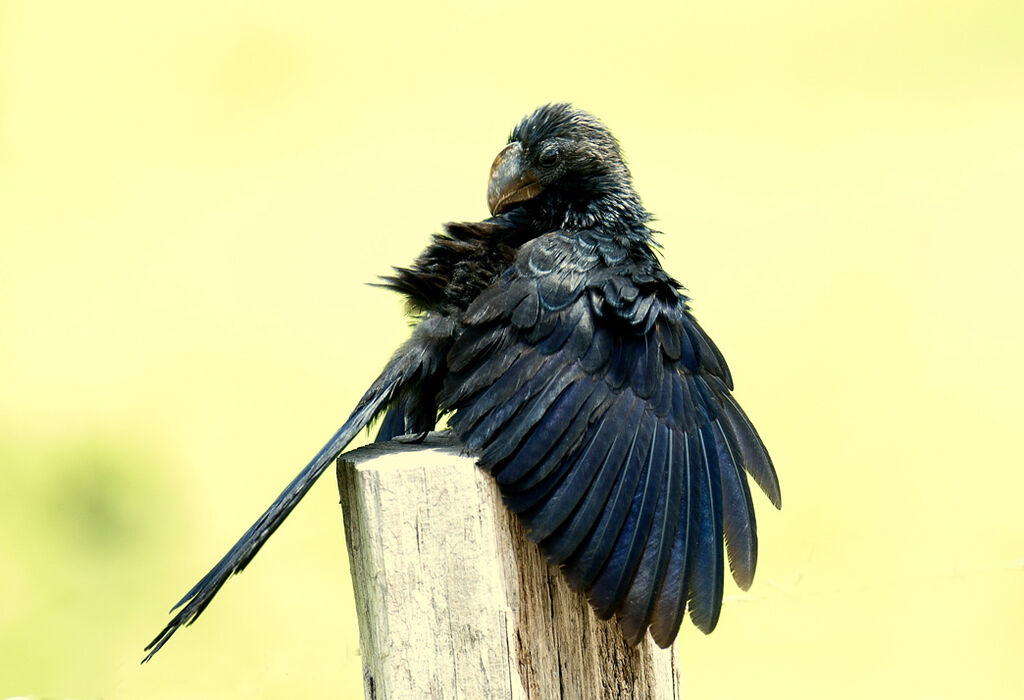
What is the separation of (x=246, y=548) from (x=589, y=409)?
2.08 feet

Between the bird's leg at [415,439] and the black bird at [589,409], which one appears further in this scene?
the bird's leg at [415,439]

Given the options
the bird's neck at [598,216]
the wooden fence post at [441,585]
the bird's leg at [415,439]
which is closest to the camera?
the wooden fence post at [441,585]

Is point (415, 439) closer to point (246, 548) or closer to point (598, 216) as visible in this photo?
point (246, 548)

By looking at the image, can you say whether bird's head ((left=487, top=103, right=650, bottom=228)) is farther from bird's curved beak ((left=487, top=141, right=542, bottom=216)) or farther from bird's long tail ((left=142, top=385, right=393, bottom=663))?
bird's long tail ((left=142, top=385, right=393, bottom=663))

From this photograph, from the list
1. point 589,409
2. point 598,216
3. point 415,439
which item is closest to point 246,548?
point 415,439

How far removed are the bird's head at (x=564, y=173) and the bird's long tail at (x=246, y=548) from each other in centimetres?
75

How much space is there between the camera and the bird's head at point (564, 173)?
2.15 meters

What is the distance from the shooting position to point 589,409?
1754 mm

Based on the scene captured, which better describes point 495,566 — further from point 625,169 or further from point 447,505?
→ point 625,169

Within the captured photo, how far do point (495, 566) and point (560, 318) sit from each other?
0.49 metres

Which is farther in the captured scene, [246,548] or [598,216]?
[598,216]

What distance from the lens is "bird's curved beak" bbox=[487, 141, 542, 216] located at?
220cm

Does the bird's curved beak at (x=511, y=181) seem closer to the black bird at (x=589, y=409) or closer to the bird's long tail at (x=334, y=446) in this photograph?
the black bird at (x=589, y=409)

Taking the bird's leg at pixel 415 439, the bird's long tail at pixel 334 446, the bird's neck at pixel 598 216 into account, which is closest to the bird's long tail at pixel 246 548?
the bird's long tail at pixel 334 446
